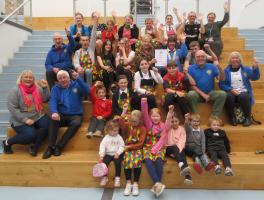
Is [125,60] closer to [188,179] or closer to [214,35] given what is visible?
[214,35]

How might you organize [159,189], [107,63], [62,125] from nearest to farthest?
[159,189]
[62,125]
[107,63]

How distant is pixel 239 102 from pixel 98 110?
65.6 inches

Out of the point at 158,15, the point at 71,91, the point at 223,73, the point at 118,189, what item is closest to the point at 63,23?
the point at 158,15

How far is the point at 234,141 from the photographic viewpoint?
3.76 metres

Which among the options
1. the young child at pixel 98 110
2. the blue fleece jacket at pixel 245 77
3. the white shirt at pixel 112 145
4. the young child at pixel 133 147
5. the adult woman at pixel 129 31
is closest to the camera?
the young child at pixel 133 147

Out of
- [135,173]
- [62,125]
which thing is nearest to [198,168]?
[135,173]

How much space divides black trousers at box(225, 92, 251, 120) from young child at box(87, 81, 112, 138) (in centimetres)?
141

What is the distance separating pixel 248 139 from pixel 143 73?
144 centimetres

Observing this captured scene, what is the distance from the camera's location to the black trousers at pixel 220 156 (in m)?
3.28

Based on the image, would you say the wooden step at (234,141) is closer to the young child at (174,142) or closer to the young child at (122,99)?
the young child at (122,99)

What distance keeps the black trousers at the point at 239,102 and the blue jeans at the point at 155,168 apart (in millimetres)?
1211

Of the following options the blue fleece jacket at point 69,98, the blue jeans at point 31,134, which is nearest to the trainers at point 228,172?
the blue fleece jacket at point 69,98

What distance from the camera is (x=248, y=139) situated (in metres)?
3.75

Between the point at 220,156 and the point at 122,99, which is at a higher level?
the point at 122,99
